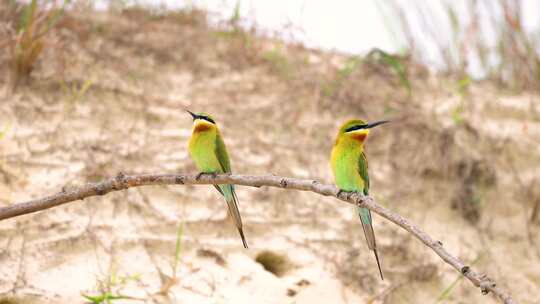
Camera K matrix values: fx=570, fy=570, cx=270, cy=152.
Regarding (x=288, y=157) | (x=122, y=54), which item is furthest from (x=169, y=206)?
(x=122, y=54)

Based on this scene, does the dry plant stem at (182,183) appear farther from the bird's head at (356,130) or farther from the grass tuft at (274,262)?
the grass tuft at (274,262)

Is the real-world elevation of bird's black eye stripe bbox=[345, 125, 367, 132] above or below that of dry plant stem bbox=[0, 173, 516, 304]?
above

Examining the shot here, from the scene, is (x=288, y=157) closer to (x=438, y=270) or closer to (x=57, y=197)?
(x=438, y=270)

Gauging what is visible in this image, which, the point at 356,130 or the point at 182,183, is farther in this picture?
the point at 356,130

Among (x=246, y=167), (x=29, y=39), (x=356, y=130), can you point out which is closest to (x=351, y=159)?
(x=356, y=130)

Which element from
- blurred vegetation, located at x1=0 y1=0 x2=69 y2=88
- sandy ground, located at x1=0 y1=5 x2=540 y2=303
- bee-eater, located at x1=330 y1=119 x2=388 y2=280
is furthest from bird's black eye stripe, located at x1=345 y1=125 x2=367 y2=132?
blurred vegetation, located at x1=0 y1=0 x2=69 y2=88

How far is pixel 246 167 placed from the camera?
369cm

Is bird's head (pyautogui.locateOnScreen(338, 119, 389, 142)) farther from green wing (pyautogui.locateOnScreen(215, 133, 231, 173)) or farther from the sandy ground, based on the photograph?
the sandy ground

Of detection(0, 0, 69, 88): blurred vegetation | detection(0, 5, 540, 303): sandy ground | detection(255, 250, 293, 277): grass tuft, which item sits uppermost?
detection(0, 0, 69, 88): blurred vegetation

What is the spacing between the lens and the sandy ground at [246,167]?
2.87m

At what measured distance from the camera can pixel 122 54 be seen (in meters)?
4.22

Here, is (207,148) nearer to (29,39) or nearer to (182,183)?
(182,183)

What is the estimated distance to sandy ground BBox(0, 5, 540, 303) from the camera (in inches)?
113

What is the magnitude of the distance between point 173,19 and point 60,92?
4.89ft
